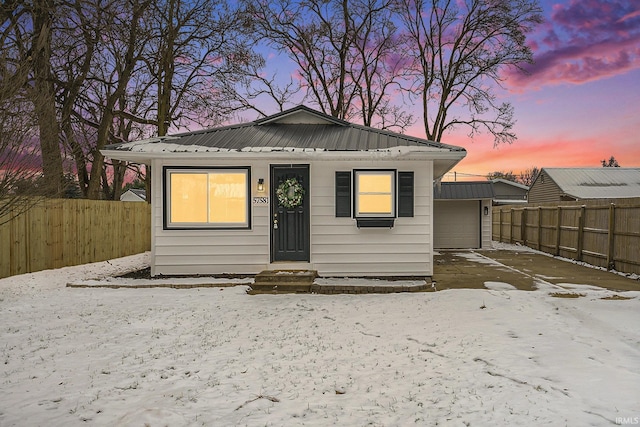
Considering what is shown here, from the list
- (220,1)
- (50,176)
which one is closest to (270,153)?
(50,176)

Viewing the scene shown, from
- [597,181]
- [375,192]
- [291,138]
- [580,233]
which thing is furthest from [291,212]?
[597,181]

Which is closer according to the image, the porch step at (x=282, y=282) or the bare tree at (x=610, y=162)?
the porch step at (x=282, y=282)

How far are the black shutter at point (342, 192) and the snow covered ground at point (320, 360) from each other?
1985 mm

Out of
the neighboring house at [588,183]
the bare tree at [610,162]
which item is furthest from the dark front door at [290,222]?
the bare tree at [610,162]

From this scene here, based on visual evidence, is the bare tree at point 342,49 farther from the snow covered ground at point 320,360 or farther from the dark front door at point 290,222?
the snow covered ground at point 320,360

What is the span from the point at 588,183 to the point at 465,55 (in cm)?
1010

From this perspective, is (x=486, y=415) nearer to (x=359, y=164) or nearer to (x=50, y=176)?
(x=359, y=164)

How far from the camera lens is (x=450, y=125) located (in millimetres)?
18516

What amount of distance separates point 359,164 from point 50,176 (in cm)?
586

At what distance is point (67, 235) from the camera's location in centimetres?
973

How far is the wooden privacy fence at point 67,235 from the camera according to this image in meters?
8.26

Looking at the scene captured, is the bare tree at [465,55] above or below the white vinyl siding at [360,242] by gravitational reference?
above

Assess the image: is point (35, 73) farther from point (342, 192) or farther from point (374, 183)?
point (374, 183)

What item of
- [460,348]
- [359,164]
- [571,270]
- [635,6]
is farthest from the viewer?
[635,6]
